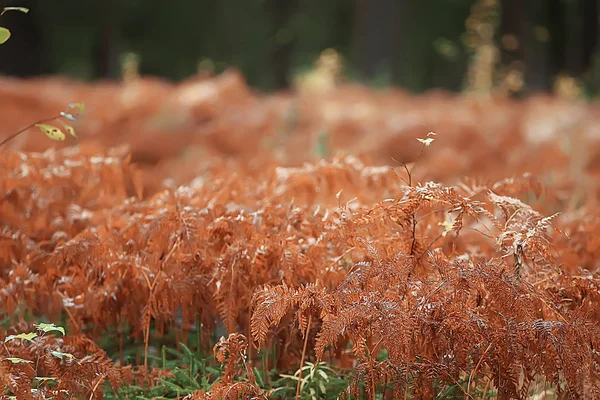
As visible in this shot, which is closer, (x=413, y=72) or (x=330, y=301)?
(x=330, y=301)

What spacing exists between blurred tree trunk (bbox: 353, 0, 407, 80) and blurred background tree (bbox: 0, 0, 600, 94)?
2 cm

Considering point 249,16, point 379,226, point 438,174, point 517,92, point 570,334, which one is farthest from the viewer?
point 249,16

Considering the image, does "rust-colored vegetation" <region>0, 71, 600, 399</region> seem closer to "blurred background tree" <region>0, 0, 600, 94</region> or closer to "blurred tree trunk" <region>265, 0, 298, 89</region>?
"blurred background tree" <region>0, 0, 600, 94</region>

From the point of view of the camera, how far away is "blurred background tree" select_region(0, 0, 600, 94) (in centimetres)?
1251

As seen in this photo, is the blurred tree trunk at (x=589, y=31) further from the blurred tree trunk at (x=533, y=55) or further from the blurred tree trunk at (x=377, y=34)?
the blurred tree trunk at (x=377, y=34)

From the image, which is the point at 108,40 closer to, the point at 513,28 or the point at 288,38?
the point at 288,38

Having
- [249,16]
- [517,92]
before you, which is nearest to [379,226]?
[517,92]

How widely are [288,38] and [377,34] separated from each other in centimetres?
446

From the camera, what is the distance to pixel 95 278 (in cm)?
260

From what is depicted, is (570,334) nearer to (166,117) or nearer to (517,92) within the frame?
(166,117)

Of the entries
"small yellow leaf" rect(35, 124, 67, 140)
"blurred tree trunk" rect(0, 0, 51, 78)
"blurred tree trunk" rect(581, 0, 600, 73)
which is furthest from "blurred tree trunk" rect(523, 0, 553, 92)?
"small yellow leaf" rect(35, 124, 67, 140)

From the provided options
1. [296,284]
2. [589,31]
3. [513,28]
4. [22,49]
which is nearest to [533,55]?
[513,28]

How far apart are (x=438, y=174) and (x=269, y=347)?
3.30 m

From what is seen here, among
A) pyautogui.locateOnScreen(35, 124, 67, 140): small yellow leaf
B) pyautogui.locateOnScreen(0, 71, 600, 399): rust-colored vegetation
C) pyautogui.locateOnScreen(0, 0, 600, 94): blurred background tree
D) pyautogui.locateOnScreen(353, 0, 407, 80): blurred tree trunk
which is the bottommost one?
pyautogui.locateOnScreen(0, 0, 600, 94): blurred background tree
